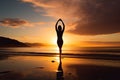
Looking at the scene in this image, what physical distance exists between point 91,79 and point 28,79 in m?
4.30

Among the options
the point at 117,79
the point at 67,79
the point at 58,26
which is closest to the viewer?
the point at 67,79

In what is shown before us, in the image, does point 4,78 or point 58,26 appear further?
point 58,26

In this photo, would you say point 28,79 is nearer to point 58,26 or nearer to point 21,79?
point 21,79

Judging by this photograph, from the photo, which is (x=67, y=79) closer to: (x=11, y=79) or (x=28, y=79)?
(x=28, y=79)

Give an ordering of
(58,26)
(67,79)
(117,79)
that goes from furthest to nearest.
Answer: (58,26), (117,79), (67,79)

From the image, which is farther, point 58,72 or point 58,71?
point 58,71

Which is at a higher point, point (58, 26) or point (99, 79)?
point (58, 26)

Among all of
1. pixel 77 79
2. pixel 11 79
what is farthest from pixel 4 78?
pixel 77 79

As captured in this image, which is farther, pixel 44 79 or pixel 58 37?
pixel 58 37

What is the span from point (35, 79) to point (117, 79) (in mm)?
5765

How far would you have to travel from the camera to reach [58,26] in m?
14.6

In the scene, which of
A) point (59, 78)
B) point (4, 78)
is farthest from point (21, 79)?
point (59, 78)

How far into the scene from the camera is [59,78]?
12.3m

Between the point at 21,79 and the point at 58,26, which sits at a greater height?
the point at 58,26
